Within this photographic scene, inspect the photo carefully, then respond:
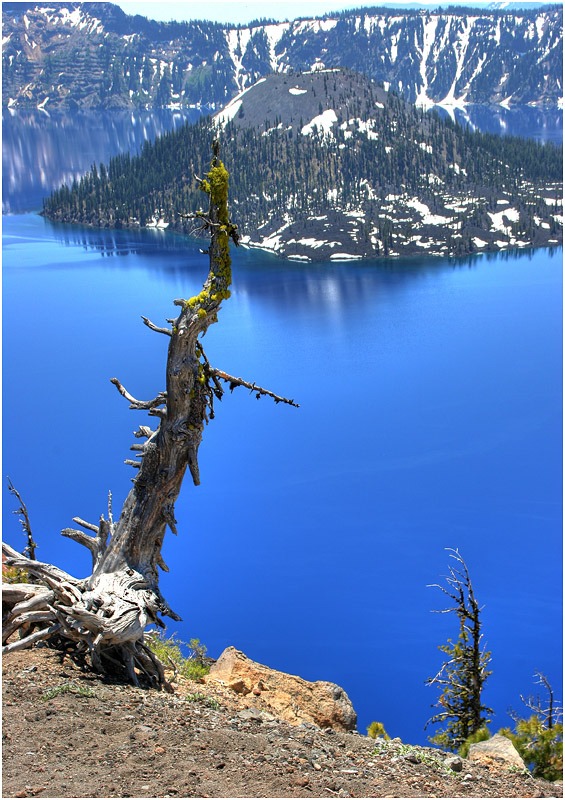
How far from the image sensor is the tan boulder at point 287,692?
1323cm

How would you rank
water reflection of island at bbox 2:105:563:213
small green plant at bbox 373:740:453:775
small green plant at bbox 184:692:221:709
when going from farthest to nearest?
water reflection of island at bbox 2:105:563:213 → small green plant at bbox 184:692:221:709 → small green plant at bbox 373:740:453:775

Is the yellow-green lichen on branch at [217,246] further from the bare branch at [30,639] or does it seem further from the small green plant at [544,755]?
the small green plant at [544,755]

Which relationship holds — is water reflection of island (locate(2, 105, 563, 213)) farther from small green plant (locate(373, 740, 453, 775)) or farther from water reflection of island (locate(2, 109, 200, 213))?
small green plant (locate(373, 740, 453, 775))

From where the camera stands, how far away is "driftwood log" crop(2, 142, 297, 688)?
11.5m

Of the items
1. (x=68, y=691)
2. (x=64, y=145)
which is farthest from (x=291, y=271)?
(x=64, y=145)

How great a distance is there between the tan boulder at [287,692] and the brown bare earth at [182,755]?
7.44 feet

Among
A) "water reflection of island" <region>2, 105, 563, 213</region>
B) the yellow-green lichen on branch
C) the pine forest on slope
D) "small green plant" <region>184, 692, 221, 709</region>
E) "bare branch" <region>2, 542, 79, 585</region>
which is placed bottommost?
"small green plant" <region>184, 692, 221, 709</region>

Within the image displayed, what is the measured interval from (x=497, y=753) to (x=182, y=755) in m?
4.51

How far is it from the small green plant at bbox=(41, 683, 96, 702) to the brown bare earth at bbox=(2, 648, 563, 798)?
17 millimetres

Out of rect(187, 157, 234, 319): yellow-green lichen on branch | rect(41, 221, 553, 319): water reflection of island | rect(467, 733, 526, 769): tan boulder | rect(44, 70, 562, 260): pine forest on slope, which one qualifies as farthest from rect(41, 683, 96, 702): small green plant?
rect(44, 70, 562, 260): pine forest on slope

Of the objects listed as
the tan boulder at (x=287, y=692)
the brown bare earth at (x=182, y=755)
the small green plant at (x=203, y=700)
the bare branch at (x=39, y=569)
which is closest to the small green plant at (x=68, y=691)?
the brown bare earth at (x=182, y=755)

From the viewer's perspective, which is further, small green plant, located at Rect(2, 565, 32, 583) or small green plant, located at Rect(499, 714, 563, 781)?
small green plant, located at Rect(2, 565, 32, 583)

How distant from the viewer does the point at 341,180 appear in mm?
97062

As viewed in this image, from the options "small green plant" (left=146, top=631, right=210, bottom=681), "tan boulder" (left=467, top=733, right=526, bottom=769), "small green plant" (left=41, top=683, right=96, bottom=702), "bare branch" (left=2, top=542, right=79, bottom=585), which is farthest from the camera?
"small green plant" (left=146, top=631, right=210, bottom=681)
